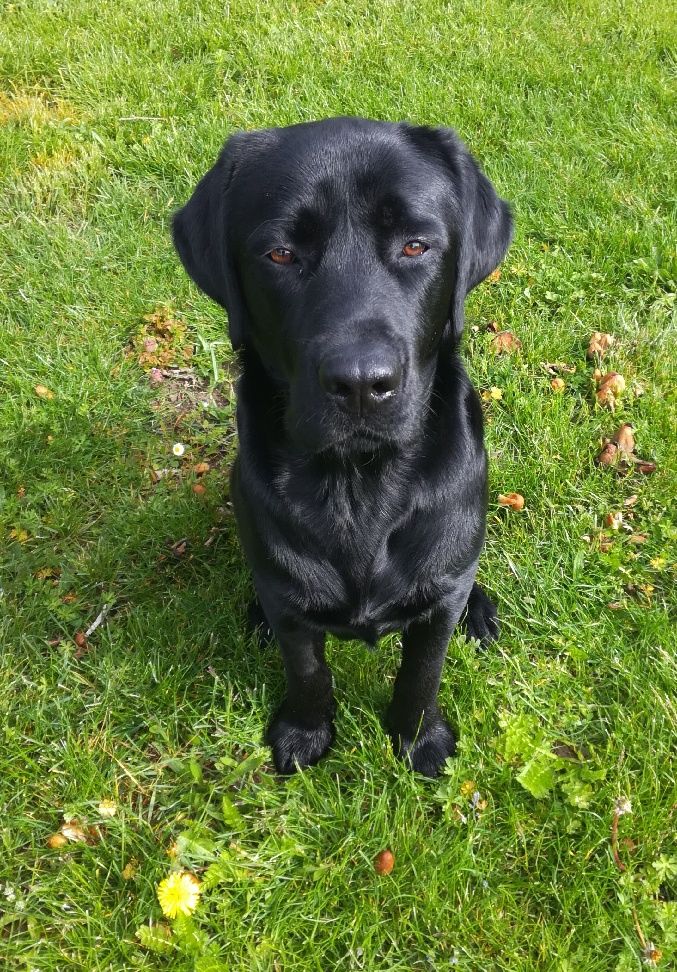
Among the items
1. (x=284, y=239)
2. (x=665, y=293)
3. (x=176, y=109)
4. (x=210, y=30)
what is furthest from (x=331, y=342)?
(x=210, y=30)

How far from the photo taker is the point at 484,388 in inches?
125

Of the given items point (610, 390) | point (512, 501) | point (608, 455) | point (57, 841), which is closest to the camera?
point (57, 841)

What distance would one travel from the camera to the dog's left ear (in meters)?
1.91

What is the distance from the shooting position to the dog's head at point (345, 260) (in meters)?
1.65

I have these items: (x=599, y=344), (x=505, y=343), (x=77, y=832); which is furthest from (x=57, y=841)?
(x=599, y=344)

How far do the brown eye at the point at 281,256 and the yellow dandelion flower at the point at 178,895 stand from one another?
1484 mm

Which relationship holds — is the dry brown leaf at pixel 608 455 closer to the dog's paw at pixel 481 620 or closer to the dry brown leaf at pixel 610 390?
the dry brown leaf at pixel 610 390

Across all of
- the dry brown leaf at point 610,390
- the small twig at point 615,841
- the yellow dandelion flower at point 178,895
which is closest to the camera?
the yellow dandelion flower at point 178,895

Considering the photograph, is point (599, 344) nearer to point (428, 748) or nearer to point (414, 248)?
point (414, 248)

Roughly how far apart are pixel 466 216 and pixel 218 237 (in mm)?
612

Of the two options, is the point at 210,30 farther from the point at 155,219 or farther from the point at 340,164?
the point at 340,164

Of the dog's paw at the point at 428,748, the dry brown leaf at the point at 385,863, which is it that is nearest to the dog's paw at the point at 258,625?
the dog's paw at the point at 428,748

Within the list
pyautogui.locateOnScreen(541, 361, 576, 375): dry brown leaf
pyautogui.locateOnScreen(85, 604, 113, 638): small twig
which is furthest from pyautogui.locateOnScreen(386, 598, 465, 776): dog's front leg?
pyautogui.locateOnScreen(541, 361, 576, 375): dry brown leaf

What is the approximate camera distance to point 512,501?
111 inches
